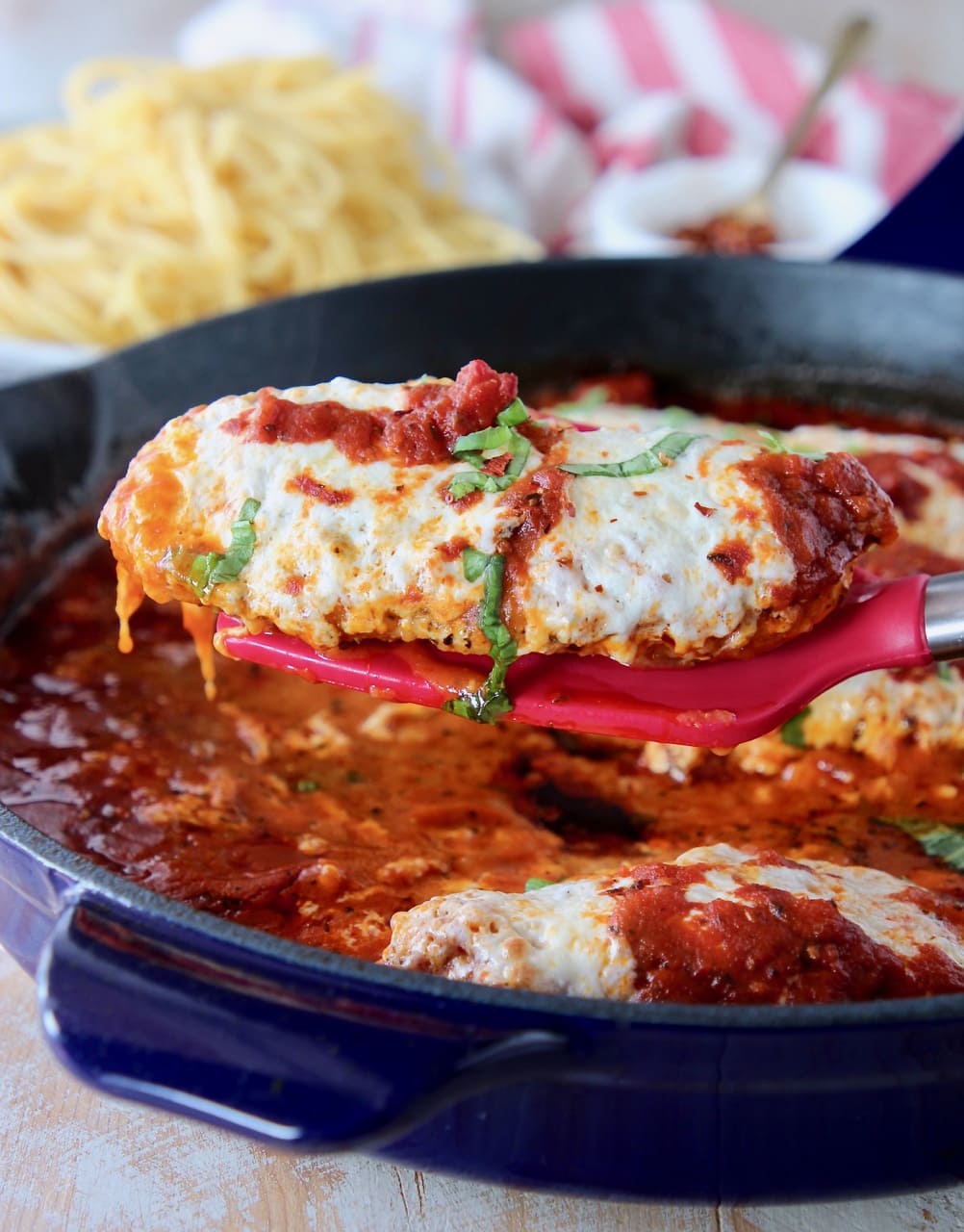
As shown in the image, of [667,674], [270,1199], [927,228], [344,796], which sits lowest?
[270,1199]

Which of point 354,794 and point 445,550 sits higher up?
point 445,550

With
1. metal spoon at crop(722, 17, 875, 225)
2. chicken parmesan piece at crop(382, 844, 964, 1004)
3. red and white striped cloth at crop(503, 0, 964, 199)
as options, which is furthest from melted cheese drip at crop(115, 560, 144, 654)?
red and white striped cloth at crop(503, 0, 964, 199)

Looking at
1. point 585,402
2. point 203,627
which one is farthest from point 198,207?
point 203,627

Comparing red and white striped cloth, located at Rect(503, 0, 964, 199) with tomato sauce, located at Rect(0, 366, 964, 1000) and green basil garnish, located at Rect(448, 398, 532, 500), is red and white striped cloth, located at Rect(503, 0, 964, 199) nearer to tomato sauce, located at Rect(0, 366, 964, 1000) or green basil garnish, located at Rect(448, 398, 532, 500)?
tomato sauce, located at Rect(0, 366, 964, 1000)

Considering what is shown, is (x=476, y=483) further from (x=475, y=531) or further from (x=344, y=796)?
(x=344, y=796)

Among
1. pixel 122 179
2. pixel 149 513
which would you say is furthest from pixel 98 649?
pixel 122 179

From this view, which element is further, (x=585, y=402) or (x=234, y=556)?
(x=585, y=402)
